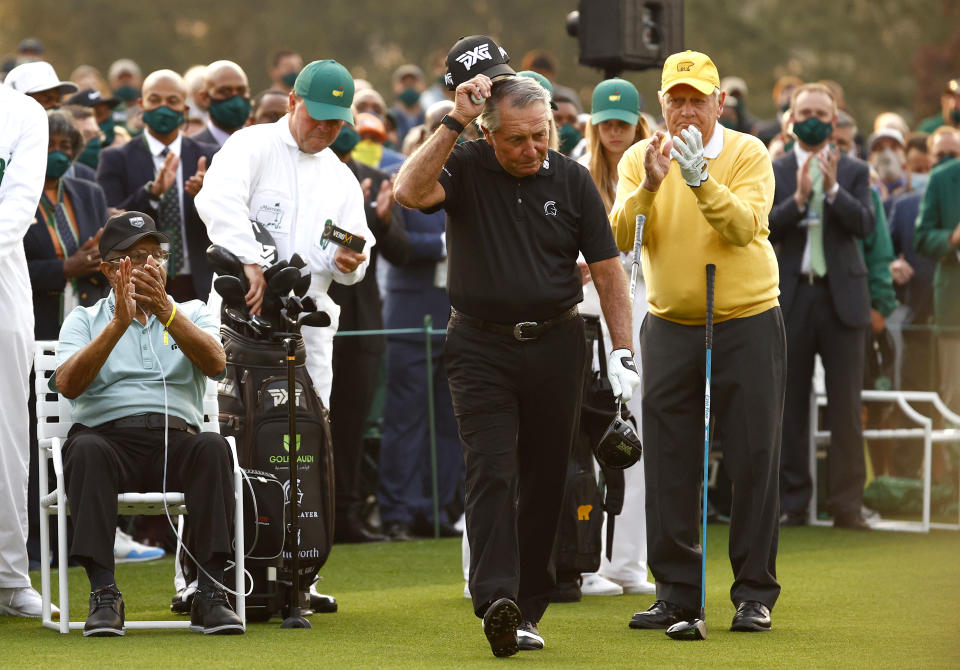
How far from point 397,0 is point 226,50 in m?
3.75

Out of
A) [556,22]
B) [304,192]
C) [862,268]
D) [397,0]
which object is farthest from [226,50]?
[304,192]

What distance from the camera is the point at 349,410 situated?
11.3m

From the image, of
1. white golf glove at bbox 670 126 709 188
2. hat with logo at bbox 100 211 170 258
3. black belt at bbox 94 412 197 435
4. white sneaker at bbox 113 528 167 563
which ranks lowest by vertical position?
white sneaker at bbox 113 528 167 563

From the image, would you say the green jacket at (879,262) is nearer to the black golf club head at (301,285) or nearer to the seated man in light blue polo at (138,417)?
the black golf club head at (301,285)

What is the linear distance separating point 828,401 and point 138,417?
588 centimetres

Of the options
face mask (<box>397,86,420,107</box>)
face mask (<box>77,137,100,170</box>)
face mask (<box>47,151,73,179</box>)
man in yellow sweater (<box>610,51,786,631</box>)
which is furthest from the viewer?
face mask (<box>397,86,420,107</box>)

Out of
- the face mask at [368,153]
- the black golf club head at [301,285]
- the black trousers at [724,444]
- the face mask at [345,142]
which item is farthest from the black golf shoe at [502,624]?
the face mask at [368,153]

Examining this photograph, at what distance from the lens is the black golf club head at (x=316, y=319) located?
794 centimetres

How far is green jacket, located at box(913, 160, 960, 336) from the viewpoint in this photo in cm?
1287

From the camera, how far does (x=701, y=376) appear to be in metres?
7.93

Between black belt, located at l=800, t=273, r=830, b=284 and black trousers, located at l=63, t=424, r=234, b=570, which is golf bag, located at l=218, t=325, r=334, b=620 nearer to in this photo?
black trousers, located at l=63, t=424, r=234, b=570

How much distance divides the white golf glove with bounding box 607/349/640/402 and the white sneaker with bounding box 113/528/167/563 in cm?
406

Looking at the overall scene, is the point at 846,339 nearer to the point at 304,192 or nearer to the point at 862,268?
the point at 862,268

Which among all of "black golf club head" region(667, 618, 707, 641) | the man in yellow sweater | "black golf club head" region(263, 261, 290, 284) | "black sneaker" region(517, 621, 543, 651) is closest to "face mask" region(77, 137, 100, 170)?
"black golf club head" region(263, 261, 290, 284)
